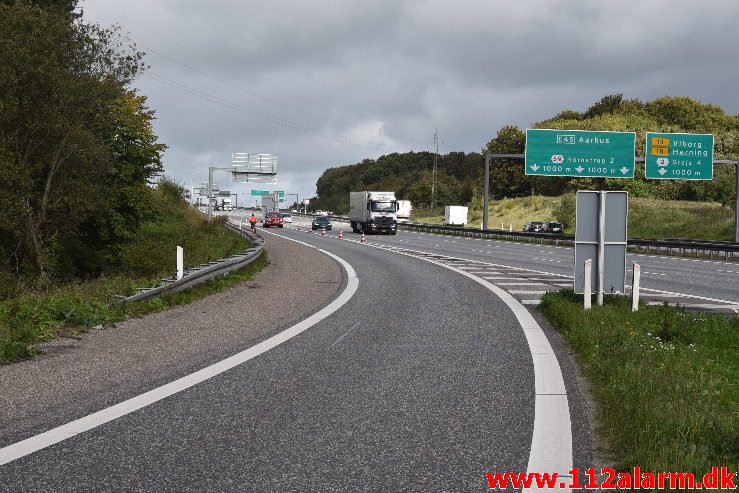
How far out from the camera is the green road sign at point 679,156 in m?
40.9

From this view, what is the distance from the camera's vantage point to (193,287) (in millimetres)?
15586

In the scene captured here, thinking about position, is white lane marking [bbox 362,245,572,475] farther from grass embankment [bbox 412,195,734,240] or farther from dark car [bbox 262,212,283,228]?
dark car [bbox 262,212,283,228]

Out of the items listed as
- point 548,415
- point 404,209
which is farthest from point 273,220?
point 548,415

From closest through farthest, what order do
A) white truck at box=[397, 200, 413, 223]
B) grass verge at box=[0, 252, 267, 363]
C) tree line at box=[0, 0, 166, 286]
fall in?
grass verge at box=[0, 252, 267, 363] → tree line at box=[0, 0, 166, 286] → white truck at box=[397, 200, 413, 223]

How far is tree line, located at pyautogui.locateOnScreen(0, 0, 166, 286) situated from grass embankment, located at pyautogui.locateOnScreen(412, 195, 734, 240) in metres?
39.2

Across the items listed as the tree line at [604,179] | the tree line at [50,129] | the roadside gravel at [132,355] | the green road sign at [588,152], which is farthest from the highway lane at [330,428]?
the tree line at [604,179]

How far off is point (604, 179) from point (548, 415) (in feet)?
236

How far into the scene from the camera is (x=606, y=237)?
14016mm

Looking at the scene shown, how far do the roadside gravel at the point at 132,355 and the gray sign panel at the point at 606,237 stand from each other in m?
4.68

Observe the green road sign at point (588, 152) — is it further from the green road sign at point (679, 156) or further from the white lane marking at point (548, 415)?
the white lane marking at point (548, 415)

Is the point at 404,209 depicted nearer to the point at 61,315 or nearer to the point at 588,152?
the point at 588,152

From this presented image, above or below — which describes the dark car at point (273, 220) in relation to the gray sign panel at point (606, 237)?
below

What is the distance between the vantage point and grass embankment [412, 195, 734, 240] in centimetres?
5606

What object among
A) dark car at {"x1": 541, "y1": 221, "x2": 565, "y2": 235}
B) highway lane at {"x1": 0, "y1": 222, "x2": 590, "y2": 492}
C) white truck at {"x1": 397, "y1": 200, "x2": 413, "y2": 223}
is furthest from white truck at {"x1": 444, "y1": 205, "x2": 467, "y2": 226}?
highway lane at {"x1": 0, "y1": 222, "x2": 590, "y2": 492}
